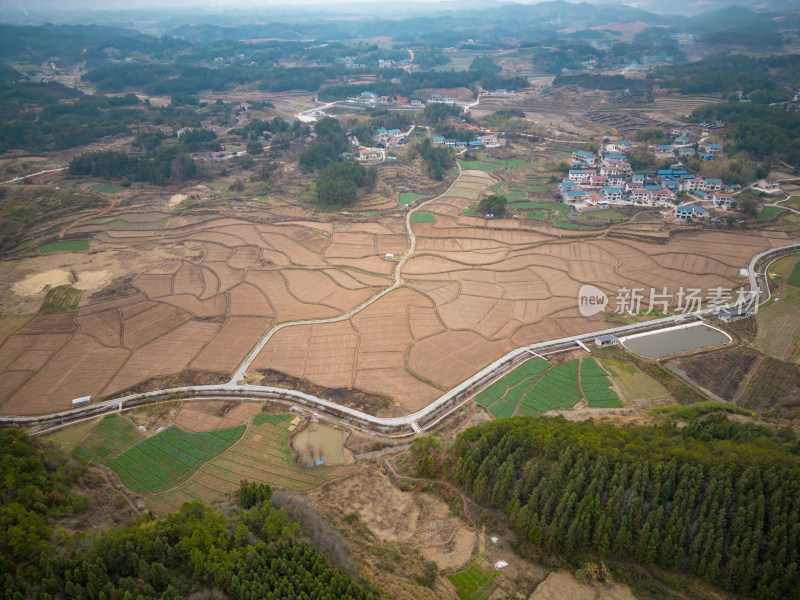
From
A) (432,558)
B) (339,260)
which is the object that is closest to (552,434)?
(432,558)

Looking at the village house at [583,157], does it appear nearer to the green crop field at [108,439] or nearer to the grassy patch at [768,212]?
the grassy patch at [768,212]

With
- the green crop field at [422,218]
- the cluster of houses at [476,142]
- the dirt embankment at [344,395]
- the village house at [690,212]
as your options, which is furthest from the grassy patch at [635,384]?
the cluster of houses at [476,142]

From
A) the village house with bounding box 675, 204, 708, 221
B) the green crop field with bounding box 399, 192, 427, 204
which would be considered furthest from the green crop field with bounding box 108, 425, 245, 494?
the village house with bounding box 675, 204, 708, 221

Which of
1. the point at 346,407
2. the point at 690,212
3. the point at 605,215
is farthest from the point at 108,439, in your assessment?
the point at 690,212

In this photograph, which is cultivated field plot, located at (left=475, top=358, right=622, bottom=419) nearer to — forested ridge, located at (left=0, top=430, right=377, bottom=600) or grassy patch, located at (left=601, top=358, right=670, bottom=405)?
grassy patch, located at (left=601, top=358, right=670, bottom=405)

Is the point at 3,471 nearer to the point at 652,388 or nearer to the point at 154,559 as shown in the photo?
the point at 154,559

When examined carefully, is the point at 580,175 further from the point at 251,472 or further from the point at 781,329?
the point at 251,472

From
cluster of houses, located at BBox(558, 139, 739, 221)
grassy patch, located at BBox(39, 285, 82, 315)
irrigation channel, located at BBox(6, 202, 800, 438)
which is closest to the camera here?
irrigation channel, located at BBox(6, 202, 800, 438)
